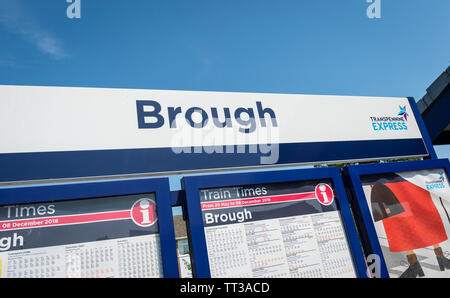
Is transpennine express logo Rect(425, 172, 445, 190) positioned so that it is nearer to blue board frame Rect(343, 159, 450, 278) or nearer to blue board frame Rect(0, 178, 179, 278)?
blue board frame Rect(343, 159, 450, 278)

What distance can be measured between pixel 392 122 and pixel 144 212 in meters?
2.63

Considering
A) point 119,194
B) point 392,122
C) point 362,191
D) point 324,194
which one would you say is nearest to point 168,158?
point 119,194

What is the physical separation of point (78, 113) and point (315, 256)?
203 centimetres

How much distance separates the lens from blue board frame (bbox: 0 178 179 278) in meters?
1.94

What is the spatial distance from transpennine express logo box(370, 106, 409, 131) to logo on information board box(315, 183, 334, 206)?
40.4 inches

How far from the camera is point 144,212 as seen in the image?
2109mm

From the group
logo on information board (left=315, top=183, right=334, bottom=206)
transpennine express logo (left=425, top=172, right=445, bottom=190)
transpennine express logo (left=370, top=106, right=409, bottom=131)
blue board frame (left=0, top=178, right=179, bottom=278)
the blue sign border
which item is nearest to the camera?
blue board frame (left=0, top=178, right=179, bottom=278)

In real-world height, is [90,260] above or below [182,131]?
below

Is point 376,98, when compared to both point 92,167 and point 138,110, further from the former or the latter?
point 92,167

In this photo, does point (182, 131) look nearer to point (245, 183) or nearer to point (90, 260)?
point (245, 183)

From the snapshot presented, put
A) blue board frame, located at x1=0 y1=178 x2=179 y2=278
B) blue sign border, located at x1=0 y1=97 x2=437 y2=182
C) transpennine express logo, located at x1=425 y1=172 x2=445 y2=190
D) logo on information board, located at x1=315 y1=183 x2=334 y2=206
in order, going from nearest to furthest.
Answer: blue board frame, located at x1=0 y1=178 x2=179 y2=278
blue sign border, located at x1=0 y1=97 x2=437 y2=182
logo on information board, located at x1=315 y1=183 x2=334 y2=206
transpennine express logo, located at x1=425 y1=172 x2=445 y2=190

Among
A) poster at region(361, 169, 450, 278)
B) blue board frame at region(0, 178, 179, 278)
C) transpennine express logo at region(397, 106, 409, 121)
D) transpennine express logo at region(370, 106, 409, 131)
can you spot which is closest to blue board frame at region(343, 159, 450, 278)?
poster at region(361, 169, 450, 278)

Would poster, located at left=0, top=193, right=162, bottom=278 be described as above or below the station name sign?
below

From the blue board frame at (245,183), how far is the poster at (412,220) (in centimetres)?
24
